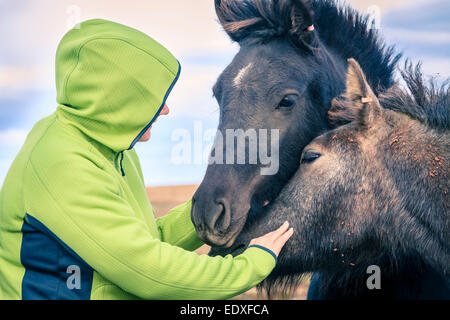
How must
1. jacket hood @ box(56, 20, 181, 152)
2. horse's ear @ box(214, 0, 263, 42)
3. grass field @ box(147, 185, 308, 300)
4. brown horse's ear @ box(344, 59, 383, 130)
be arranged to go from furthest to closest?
grass field @ box(147, 185, 308, 300) → horse's ear @ box(214, 0, 263, 42) → brown horse's ear @ box(344, 59, 383, 130) → jacket hood @ box(56, 20, 181, 152)

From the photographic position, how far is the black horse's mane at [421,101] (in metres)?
3.40

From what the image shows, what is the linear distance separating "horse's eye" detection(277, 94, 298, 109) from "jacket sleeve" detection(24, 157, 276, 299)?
1.61 meters

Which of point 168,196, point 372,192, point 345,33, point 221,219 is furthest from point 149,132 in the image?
point 168,196

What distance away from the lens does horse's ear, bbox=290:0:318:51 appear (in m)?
3.81

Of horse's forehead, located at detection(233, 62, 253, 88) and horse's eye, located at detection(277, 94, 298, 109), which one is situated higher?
horse's forehead, located at detection(233, 62, 253, 88)

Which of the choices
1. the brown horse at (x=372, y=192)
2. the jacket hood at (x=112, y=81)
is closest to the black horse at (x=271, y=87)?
the brown horse at (x=372, y=192)

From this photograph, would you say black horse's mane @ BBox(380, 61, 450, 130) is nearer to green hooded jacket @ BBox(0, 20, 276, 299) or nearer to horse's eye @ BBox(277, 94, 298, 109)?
horse's eye @ BBox(277, 94, 298, 109)

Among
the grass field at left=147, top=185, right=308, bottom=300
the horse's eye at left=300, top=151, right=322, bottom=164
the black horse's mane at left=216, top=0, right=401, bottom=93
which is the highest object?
the black horse's mane at left=216, top=0, right=401, bottom=93

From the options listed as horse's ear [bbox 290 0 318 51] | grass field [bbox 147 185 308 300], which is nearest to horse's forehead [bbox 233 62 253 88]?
horse's ear [bbox 290 0 318 51]

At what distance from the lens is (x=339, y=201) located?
336 centimetres

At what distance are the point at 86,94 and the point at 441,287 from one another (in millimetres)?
2666

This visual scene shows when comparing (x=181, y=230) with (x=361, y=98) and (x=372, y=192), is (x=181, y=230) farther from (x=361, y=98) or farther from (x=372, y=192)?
(x=361, y=98)

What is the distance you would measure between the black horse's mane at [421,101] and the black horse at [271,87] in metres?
0.54

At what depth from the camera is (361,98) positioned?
3318 millimetres
